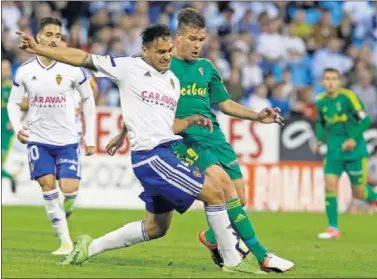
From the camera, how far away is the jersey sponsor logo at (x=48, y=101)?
12.7 metres

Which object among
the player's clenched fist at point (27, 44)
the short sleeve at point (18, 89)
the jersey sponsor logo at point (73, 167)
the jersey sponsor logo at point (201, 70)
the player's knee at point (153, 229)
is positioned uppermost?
the player's clenched fist at point (27, 44)

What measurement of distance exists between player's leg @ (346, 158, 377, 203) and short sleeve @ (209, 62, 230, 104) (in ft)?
18.8

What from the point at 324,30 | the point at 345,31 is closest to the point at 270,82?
the point at 324,30

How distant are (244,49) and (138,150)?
14965mm

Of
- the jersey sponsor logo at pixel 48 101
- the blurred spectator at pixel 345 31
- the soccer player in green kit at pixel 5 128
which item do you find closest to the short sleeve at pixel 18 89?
the jersey sponsor logo at pixel 48 101

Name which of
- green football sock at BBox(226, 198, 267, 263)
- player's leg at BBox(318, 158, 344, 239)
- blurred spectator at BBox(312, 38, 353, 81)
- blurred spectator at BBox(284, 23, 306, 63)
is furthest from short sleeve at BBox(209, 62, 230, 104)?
blurred spectator at BBox(312, 38, 353, 81)

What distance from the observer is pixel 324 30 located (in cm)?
2530

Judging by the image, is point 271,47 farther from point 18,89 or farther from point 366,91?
point 18,89

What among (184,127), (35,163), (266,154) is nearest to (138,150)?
(184,127)

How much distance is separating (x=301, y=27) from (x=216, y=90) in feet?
48.3

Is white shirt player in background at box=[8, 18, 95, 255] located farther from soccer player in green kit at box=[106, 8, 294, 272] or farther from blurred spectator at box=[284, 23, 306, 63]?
blurred spectator at box=[284, 23, 306, 63]

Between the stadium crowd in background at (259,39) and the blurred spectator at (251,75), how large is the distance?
21 mm

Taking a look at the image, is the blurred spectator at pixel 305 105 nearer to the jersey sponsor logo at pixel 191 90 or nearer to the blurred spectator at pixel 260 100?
the blurred spectator at pixel 260 100

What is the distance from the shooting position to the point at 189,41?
10.6 m
